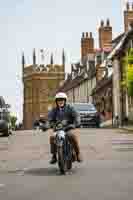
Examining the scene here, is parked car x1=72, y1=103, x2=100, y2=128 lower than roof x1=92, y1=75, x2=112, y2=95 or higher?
lower

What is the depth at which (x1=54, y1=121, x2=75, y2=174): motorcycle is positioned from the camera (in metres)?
13.2

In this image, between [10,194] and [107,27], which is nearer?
[10,194]

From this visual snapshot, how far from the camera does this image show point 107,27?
8881 centimetres

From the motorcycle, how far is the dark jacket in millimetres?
139

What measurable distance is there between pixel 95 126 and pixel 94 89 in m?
40.8

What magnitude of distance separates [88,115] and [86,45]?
57.8 m

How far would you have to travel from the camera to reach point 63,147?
13336mm

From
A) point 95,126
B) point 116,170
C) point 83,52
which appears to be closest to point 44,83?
point 83,52

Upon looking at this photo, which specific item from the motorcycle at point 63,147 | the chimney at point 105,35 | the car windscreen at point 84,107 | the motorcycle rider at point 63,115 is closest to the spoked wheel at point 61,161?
the motorcycle at point 63,147

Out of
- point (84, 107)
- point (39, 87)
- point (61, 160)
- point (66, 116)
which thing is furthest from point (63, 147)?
point (39, 87)

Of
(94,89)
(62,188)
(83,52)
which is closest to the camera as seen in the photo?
(62,188)

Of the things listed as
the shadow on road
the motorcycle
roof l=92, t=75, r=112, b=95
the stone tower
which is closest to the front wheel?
the motorcycle

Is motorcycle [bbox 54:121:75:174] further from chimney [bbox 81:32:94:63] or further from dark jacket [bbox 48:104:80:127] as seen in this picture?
chimney [bbox 81:32:94:63]

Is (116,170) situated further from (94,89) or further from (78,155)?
(94,89)
